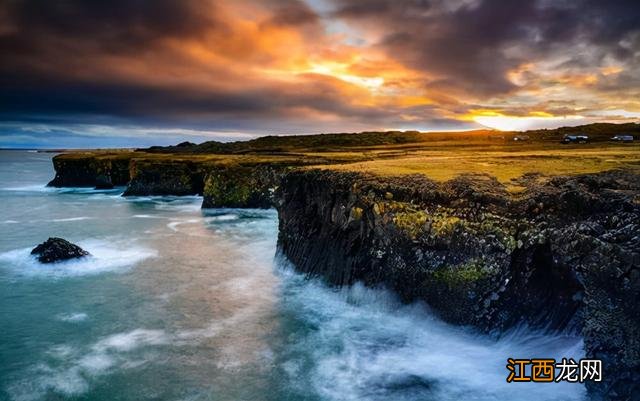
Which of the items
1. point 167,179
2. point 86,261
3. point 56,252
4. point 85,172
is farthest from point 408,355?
point 85,172

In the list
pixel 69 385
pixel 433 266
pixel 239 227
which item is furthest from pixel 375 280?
pixel 239 227

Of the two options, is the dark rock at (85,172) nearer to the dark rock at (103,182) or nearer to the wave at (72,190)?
the dark rock at (103,182)

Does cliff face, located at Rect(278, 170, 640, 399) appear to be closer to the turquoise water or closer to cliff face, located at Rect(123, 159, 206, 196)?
the turquoise water

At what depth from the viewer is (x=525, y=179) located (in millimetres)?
18766

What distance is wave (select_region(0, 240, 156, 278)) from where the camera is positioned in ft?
86.0

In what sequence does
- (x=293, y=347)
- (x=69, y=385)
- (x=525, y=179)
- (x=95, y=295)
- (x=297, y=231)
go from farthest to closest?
1. (x=297, y=231)
2. (x=95, y=295)
3. (x=525, y=179)
4. (x=293, y=347)
5. (x=69, y=385)

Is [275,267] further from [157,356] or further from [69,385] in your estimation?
[69,385]

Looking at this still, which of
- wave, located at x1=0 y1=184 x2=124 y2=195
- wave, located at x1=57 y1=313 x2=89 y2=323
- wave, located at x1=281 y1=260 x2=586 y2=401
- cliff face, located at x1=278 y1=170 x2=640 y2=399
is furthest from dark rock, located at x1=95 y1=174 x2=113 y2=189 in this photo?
wave, located at x1=281 y1=260 x2=586 y2=401

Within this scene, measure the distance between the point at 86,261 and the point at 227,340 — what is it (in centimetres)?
1639

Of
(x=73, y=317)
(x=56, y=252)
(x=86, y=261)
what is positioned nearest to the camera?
(x=73, y=317)

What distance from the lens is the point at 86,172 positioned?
3324 inches

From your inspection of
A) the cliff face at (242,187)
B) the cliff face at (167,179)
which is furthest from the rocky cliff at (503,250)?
the cliff face at (167,179)

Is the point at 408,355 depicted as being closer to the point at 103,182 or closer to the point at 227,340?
the point at 227,340

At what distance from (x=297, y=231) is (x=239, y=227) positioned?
1725 cm
